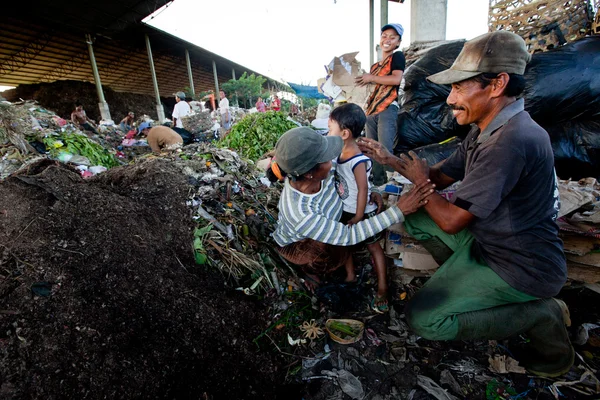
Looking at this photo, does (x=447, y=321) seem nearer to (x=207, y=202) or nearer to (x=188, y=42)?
(x=207, y=202)

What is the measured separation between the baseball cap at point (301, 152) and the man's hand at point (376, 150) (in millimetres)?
300

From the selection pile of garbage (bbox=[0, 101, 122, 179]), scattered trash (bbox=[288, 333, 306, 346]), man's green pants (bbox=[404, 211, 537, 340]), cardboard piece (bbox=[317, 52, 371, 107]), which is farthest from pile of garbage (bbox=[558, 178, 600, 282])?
pile of garbage (bbox=[0, 101, 122, 179])

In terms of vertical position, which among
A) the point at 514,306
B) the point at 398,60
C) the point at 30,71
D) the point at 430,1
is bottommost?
the point at 514,306

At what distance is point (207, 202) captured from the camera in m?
2.59

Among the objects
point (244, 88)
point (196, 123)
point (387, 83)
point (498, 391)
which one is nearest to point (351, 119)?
point (387, 83)

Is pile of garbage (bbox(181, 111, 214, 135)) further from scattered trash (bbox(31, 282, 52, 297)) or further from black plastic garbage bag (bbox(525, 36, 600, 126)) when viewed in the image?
black plastic garbage bag (bbox(525, 36, 600, 126))

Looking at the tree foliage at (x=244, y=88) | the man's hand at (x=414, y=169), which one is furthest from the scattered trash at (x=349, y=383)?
the tree foliage at (x=244, y=88)

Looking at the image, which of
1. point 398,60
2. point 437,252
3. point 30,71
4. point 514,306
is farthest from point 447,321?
point 30,71

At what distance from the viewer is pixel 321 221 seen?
70.9 inches

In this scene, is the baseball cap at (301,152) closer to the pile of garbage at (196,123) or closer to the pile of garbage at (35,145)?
the pile of garbage at (35,145)

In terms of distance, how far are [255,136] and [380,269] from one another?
3.64m

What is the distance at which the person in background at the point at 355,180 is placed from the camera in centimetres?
204

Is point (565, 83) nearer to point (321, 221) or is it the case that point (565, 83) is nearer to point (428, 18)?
point (321, 221)

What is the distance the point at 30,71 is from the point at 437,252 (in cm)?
2272
